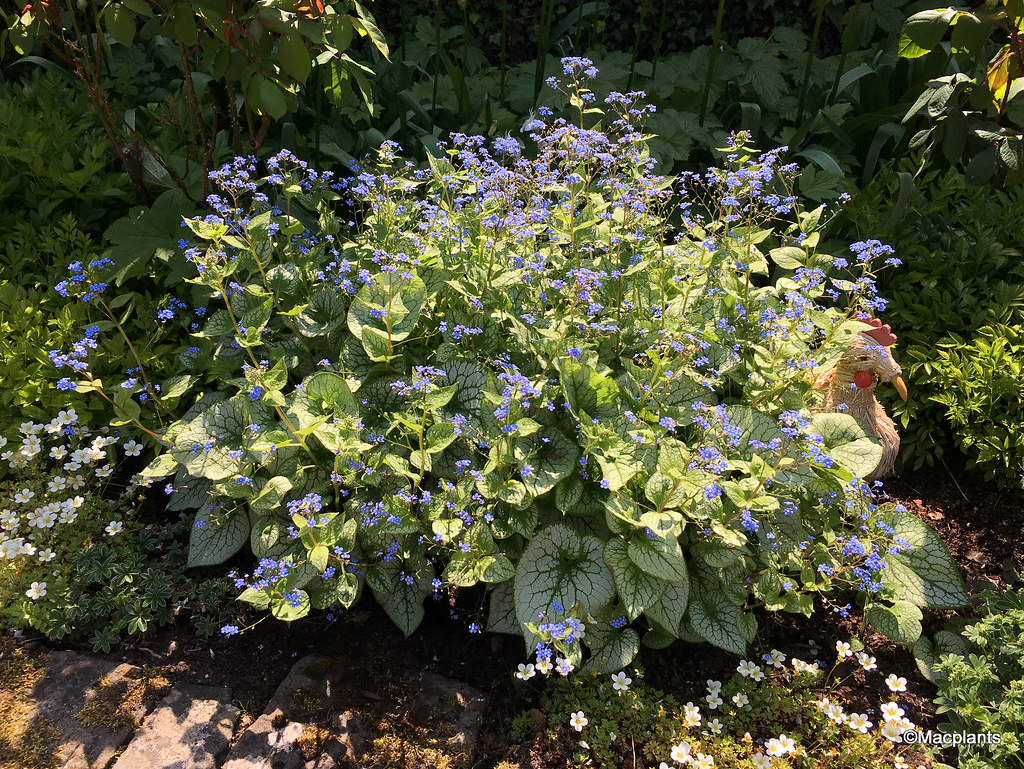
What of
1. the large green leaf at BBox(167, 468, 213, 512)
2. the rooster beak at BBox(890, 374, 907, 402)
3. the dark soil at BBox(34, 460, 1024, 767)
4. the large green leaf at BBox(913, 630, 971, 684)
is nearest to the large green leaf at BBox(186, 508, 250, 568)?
the large green leaf at BBox(167, 468, 213, 512)

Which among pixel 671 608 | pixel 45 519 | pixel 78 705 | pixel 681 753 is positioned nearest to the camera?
pixel 681 753

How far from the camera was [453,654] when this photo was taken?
8.04 ft

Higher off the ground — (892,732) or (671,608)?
(671,608)

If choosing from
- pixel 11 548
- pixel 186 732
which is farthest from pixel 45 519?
pixel 186 732

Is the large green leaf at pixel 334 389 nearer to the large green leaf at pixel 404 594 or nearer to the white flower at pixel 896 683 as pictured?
the large green leaf at pixel 404 594

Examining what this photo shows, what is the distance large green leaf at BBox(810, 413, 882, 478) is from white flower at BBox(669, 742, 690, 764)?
0.93m

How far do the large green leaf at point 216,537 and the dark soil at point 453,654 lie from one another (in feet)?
0.94

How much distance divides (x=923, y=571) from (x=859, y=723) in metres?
0.56

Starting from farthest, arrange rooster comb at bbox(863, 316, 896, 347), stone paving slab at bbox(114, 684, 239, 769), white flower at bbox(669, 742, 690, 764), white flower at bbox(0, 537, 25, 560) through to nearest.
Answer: rooster comb at bbox(863, 316, 896, 347)
white flower at bbox(0, 537, 25, 560)
stone paving slab at bbox(114, 684, 239, 769)
white flower at bbox(669, 742, 690, 764)

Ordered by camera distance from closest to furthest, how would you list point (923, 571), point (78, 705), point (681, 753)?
1. point (681, 753)
2. point (78, 705)
3. point (923, 571)

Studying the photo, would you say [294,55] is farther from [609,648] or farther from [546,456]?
[609,648]

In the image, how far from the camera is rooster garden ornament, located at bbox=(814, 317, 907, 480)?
8.36ft

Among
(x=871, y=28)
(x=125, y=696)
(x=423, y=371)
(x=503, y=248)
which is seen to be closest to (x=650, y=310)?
(x=503, y=248)

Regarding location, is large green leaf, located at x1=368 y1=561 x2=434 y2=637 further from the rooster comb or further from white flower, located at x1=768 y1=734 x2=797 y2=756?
the rooster comb
